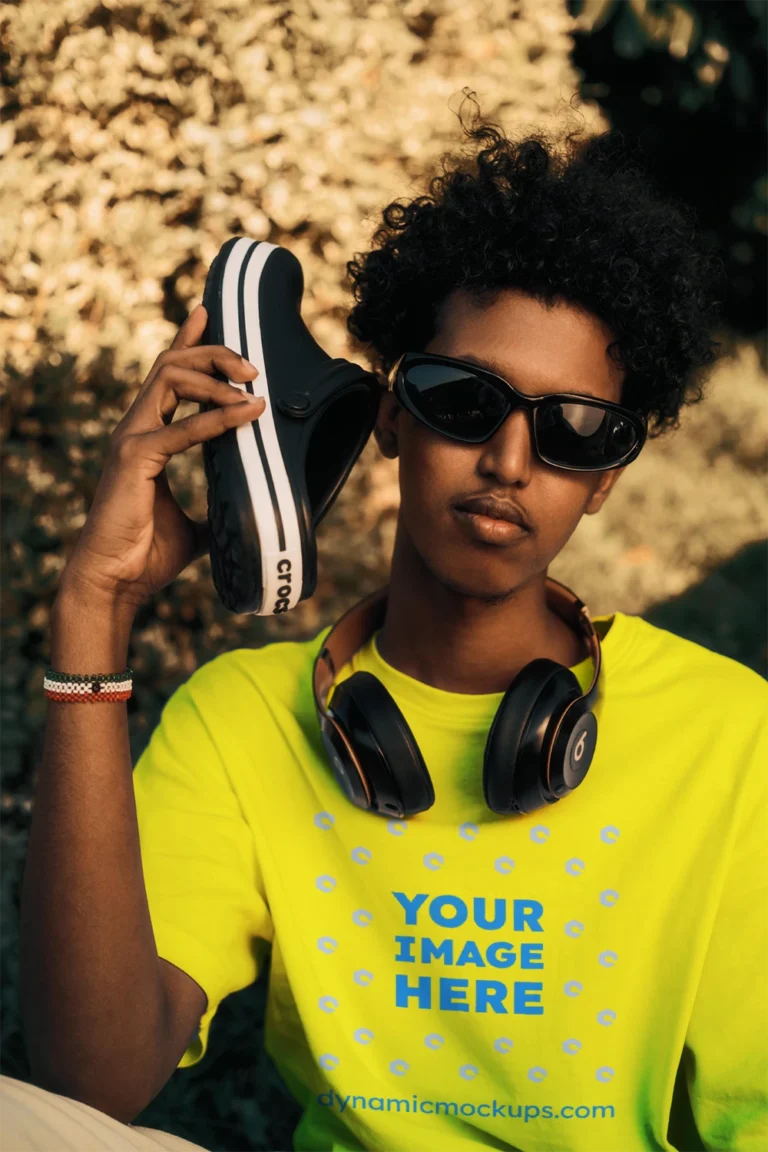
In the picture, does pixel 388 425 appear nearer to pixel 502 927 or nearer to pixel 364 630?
pixel 364 630

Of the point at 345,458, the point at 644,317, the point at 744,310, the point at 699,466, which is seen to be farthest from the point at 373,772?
the point at 744,310

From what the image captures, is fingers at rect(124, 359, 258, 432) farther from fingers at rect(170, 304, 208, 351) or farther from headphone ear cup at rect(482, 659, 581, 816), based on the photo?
headphone ear cup at rect(482, 659, 581, 816)

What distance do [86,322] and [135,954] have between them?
85.4 inches

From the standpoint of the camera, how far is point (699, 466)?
5.13 m

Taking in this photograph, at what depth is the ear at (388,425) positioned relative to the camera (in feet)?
7.79

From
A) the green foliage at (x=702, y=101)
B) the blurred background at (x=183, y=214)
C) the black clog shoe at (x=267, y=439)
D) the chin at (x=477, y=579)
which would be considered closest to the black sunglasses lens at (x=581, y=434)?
the chin at (x=477, y=579)

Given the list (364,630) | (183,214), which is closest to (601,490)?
(364,630)

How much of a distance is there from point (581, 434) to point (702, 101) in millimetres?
3135

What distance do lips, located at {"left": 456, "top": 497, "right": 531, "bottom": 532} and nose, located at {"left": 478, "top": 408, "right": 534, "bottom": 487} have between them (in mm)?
38

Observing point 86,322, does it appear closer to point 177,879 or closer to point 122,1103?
point 177,879

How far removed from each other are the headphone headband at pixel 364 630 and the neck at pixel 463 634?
0.19ft

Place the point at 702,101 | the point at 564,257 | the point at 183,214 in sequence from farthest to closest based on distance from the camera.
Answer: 1. the point at 702,101
2. the point at 183,214
3. the point at 564,257

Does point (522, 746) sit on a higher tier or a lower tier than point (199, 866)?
higher

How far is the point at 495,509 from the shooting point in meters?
2.09
